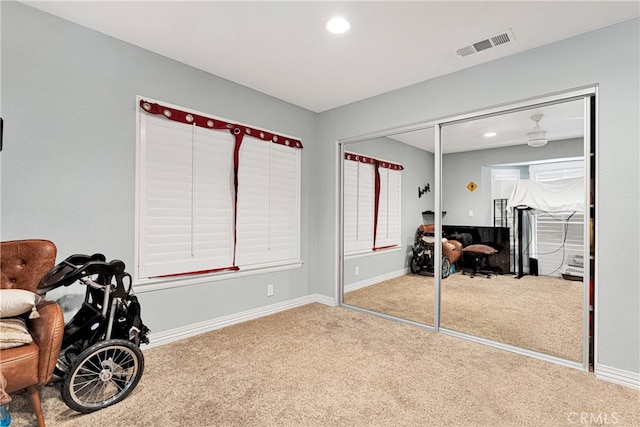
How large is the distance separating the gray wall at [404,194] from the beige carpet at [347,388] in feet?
3.15

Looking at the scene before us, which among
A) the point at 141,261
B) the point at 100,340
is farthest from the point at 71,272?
the point at 141,261

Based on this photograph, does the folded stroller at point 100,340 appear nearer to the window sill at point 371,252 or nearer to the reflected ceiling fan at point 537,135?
the window sill at point 371,252

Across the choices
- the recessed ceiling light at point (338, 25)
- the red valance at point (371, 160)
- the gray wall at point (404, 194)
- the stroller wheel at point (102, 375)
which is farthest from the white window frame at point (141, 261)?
the recessed ceiling light at point (338, 25)

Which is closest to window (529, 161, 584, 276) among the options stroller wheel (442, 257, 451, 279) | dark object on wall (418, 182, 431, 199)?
stroller wheel (442, 257, 451, 279)

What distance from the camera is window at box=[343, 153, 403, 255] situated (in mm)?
3625

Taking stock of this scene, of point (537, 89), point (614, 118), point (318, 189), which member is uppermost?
point (537, 89)

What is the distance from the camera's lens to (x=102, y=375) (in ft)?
6.18

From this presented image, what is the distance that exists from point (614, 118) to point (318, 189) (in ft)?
9.57

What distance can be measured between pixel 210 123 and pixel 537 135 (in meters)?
2.95

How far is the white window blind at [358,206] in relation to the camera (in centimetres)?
387

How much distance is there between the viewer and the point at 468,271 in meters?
3.10

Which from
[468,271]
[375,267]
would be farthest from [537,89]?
[375,267]

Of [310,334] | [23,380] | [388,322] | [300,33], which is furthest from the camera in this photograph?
[388,322]

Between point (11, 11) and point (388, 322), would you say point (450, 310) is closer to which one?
point (388, 322)
